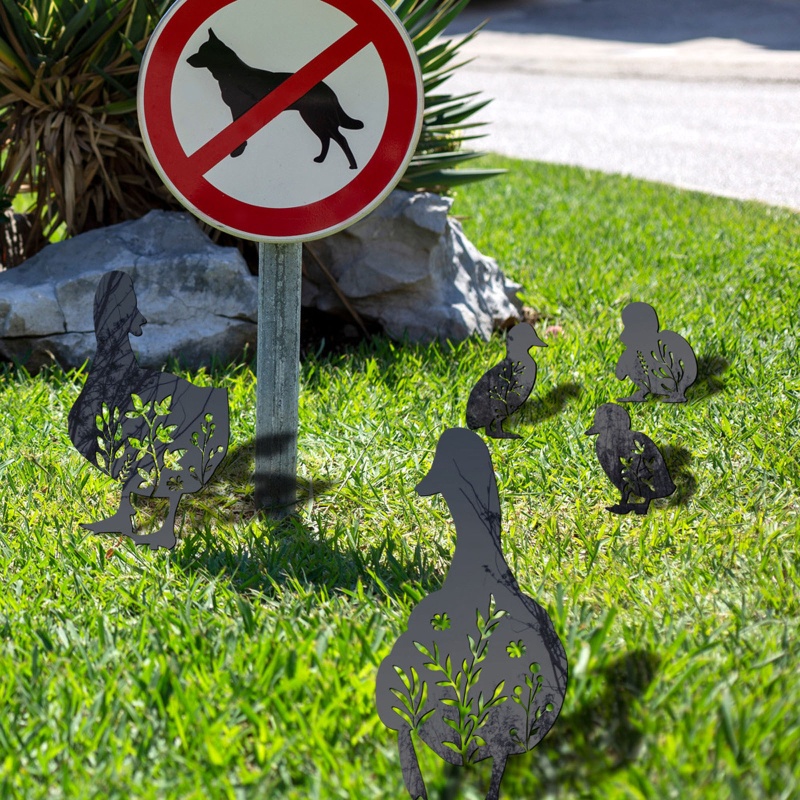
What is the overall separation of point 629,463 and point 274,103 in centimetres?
126

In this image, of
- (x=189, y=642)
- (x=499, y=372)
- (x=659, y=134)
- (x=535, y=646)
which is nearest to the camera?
(x=535, y=646)

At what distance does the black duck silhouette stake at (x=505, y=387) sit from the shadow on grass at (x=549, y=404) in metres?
0.15

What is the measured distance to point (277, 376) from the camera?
236cm

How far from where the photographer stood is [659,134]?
30.0ft

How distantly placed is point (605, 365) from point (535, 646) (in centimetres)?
196

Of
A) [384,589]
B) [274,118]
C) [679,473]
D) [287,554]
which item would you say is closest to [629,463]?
[679,473]

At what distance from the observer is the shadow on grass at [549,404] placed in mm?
2990

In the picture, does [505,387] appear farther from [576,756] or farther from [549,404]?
[576,756]

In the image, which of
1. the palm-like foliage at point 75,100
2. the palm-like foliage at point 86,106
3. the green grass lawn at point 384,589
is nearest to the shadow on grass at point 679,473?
the green grass lawn at point 384,589

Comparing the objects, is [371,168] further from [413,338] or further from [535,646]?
[413,338]

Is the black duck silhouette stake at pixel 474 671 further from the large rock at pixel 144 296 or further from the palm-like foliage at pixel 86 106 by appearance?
the palm-like foliage at pixel 86 106

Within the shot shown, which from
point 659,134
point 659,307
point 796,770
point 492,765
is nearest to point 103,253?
point 659,307

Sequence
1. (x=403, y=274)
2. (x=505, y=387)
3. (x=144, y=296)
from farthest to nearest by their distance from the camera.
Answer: (x=403, y=274)
(x=144, y=296)
(x=505, y=387)

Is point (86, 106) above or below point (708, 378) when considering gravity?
above
